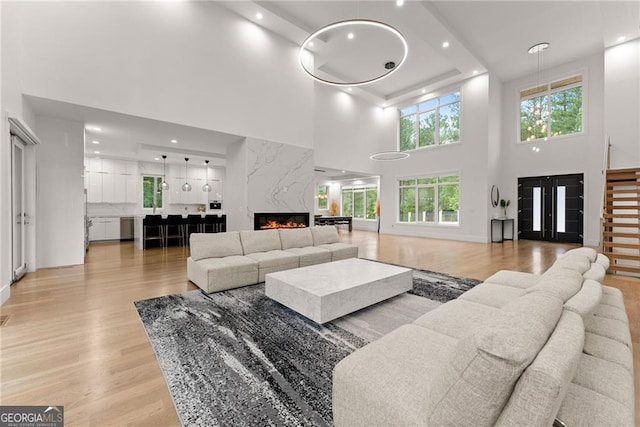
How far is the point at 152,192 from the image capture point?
1036 cm

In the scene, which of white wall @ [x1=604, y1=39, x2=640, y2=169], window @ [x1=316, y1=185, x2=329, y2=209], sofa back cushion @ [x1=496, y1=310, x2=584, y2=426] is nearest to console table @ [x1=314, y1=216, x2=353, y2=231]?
window @ [x1=316, y1=185, x2=329, y2=209]

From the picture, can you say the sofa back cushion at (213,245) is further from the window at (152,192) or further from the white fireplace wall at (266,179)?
→ the window at (152,192)

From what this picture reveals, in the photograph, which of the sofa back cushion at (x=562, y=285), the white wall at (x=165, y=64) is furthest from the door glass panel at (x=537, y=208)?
the sofa back cushion at (x=562, y=285)

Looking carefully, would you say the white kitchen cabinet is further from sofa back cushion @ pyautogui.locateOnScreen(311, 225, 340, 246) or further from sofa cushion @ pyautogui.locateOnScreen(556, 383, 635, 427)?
sofa cushion @ pyautogui.locateOnScreen(556, 383, 635, 427)

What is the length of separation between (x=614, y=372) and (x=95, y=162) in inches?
485

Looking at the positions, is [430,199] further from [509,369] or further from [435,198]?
[509,369]

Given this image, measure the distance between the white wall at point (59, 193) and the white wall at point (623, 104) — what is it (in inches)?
458

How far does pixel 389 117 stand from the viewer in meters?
11.8

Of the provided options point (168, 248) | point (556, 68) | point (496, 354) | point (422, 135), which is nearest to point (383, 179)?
point (422, 135)

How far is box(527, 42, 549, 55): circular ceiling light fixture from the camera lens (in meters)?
7.38

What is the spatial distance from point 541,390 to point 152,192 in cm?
1210

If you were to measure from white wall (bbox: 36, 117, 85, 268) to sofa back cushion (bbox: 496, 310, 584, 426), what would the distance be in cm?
711

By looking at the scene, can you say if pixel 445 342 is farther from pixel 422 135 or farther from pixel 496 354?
pixel 422 135

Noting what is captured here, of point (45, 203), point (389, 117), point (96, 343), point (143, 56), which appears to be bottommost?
point (96, 343)
